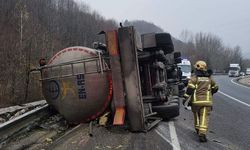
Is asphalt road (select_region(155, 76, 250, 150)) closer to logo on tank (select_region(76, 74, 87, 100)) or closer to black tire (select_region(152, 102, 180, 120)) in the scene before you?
black tire (select_region(152, 102, 180, 120))

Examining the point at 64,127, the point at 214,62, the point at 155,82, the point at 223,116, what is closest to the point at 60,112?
the point at 64,127

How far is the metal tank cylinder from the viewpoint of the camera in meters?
8.54

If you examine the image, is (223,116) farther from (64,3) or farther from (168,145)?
(64,3)

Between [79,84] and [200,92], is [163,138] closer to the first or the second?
[200,92]

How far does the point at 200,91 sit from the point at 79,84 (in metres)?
2.56

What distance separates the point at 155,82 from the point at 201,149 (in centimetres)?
353

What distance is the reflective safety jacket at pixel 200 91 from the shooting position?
8273 mm

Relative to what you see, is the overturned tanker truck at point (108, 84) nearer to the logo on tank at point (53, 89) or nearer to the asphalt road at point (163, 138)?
the logo on tank at point (53, 89)

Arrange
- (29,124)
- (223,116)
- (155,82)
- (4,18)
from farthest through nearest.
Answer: (4,18) → (223,116) → (155,82) → (29,124)

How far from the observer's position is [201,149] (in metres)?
6.89

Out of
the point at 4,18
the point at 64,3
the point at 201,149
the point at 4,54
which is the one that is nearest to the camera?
the point at 201,149

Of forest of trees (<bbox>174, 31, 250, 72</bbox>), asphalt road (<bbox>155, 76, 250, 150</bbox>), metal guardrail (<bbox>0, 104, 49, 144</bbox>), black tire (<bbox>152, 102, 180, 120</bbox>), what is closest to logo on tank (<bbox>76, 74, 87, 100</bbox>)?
metal guardrail (<bbox>0, 104, 49, 144</bbox>)

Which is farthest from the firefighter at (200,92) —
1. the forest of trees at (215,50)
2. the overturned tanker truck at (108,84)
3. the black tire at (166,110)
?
the forest of trees at (215,50)

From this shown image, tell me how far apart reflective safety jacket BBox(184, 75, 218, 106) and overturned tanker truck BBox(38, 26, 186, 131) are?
1.06 m
